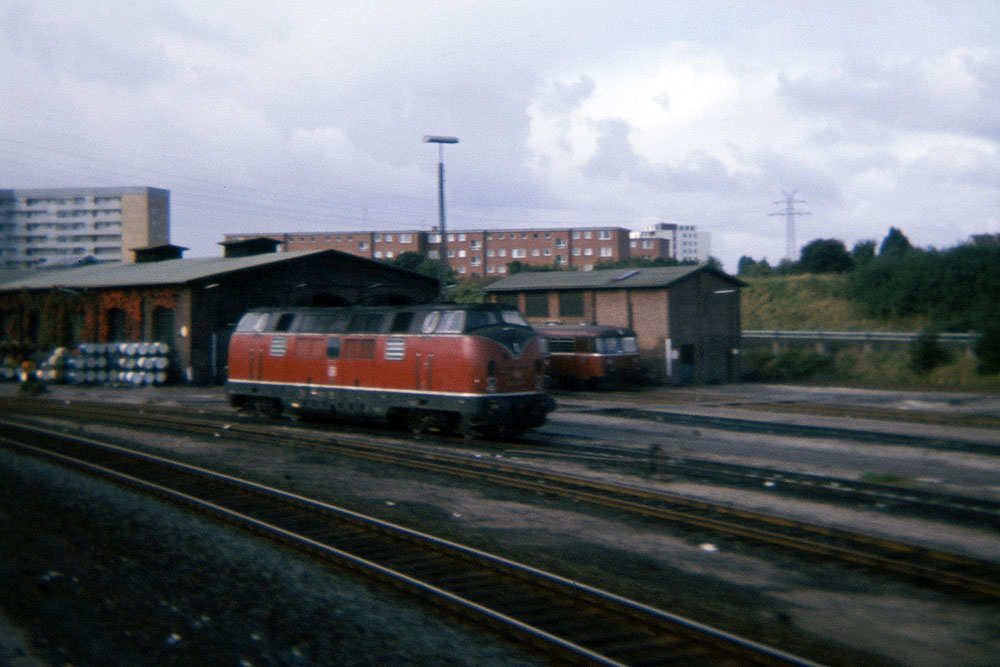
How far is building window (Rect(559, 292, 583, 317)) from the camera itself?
139 feet

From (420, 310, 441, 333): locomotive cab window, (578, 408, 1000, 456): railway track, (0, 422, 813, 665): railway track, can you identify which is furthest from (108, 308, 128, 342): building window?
(0, 422, 813, 665): railway track

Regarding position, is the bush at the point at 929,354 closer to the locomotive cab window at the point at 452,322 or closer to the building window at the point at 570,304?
the building window at the point at 570,304

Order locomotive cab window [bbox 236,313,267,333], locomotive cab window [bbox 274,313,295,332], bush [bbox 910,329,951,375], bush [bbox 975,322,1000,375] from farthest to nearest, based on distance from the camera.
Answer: bush [bbox 910,329,951,375]
bush [bbox 975,322,1000,375]
locomotive cab window [bbox 236,313,267,333]
locomotive cab window [bbox 274,313,295,332]

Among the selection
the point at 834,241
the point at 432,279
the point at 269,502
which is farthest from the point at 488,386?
the point at 834,241

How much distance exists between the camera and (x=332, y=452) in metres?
16.7

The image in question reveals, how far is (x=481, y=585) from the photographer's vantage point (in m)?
7.83

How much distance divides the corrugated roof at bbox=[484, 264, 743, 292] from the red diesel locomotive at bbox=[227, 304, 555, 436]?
2191 centimetres

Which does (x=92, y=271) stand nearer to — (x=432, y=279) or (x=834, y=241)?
(x=432, y=279)

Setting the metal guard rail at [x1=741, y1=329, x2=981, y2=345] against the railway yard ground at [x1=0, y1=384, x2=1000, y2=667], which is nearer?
the railway yard ground at [x1=0, y1=384, x2=1000, y2=667]

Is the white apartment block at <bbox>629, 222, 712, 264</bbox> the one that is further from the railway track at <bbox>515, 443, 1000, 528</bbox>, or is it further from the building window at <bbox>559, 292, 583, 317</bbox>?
the railway track at <bbox>515, 443, 1000, 528</bbox>

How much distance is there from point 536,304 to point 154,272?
19.1m

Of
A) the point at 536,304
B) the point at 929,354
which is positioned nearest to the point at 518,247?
the point at 536,304

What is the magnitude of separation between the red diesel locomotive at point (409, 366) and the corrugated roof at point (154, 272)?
46.8 feet

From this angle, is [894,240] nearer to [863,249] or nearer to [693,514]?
[863,249]
